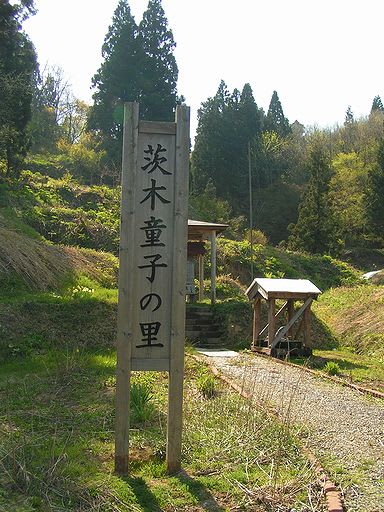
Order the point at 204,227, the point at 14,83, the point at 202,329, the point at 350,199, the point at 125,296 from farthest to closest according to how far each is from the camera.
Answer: the point at 350,199, the point at 204,227, the point at 14,83, the point at 202,329, the point at 125,296

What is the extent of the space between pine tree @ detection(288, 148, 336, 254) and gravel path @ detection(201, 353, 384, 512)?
21749 mm

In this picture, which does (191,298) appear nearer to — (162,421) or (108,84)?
(162,421)

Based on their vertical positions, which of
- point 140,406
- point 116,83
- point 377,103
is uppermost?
point 377,103

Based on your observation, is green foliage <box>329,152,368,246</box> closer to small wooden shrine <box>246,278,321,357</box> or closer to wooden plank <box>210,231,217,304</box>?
wooden plank <box>210,231,217,304</box>

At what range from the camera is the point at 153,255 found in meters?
4.55

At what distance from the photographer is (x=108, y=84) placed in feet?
119

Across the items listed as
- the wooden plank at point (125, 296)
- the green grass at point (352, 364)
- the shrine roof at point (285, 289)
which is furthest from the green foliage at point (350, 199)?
the wooden plank at point (125, 296)

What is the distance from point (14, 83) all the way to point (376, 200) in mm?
23558

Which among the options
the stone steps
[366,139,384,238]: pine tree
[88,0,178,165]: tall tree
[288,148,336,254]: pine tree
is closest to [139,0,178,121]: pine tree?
[88,0,178,165]: tall tree

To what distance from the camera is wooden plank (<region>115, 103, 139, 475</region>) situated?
14.3 ft

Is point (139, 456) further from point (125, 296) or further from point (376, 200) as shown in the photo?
point (376, 200)

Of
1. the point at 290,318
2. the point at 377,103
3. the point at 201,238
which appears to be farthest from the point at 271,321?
the point at 377,103

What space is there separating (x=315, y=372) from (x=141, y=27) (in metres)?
33.1

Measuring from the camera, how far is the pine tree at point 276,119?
44353 millimetres
